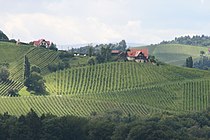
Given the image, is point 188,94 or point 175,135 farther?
point 188,94

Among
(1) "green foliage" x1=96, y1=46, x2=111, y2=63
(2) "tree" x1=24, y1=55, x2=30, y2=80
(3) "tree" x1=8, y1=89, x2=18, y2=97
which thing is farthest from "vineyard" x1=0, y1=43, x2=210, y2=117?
(1) "green foliage" x1=96, y1=46, x2=111, y2=63

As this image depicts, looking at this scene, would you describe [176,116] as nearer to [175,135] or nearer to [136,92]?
[136,92]

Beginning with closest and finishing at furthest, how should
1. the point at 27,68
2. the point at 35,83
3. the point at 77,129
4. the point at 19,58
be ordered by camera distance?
the point at 77,129
the point at 35,83
the point at 27,68
the point at 19,58

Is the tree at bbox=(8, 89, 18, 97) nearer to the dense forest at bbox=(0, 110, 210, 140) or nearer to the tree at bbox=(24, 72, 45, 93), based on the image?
the tree at bbox=(24, 72, 45, 93)

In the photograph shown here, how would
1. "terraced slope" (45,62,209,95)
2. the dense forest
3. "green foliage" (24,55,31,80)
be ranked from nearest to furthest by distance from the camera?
the dense forest, "terraced slope" (45,62,209,95), "green foliage" (24,55,31,80)

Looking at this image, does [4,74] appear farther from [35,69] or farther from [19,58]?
[19,58]

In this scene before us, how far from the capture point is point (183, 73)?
549ft

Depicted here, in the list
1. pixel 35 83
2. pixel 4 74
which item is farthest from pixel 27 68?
pixel 35 83

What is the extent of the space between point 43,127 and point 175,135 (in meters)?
19.6

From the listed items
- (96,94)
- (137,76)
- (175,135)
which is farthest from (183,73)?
(175,135)

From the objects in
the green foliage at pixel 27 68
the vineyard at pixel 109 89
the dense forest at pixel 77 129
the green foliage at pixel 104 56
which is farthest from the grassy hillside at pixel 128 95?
the dense forest at pixel 77 129

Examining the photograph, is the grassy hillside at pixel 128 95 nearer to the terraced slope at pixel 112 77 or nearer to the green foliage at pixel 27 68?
the terraced slope at pixel 112 77

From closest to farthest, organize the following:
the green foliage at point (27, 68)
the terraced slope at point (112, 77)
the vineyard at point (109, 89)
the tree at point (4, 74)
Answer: the vineyard at point (109, 89) → the terraced slope at point (112, 77) → the tree at point (4, 74) → the green foliage at point (27, 68)

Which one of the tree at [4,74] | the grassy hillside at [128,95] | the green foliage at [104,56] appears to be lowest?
the grassy hillside at [128,95]
